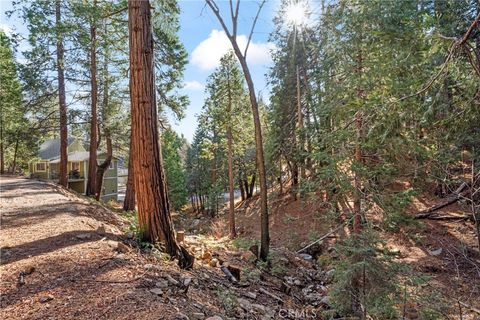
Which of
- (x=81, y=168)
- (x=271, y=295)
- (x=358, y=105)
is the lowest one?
(x=271, y=295)

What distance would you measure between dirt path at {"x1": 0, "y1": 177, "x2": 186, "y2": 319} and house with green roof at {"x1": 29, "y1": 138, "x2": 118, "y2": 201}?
1714 centimetres

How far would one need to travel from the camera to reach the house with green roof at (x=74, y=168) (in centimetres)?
2194

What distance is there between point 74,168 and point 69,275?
883 inches

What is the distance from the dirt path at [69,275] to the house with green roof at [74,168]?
56.2 ft

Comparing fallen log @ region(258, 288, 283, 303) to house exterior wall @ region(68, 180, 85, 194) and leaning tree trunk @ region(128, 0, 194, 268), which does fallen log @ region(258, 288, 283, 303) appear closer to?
leaning tree trunk @ region(128, 0, 194, 268)

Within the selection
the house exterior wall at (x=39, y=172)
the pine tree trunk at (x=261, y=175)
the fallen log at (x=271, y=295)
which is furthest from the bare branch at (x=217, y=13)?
the house exterior wall at (x=39, y=172)

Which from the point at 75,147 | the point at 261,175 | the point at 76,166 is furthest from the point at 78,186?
the point at 261,175

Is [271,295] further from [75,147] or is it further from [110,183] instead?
[75,147]

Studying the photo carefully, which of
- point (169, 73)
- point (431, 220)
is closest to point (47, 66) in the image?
point (169, 73)

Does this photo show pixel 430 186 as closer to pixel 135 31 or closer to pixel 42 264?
pixel 135 31

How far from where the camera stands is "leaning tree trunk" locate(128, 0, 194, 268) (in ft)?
13.9

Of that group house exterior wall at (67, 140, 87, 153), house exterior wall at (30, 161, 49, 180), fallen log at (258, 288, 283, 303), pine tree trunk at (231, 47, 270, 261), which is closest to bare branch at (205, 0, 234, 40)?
pine tree trunk at (231, 47, 270, 261)

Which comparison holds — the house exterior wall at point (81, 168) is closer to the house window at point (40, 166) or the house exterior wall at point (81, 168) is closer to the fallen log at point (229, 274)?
the house window at point (40, 166)

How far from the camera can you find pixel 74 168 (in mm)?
22688
